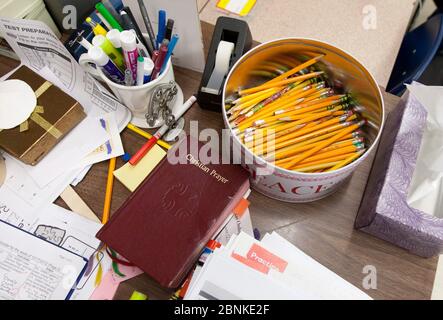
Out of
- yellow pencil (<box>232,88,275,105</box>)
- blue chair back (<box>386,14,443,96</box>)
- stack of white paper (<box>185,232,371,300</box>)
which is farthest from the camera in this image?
blue chair back (<box>386,14,443,96</box>)

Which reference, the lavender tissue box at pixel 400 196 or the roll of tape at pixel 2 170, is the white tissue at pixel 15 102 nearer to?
the roll of tape at pixel 2 170

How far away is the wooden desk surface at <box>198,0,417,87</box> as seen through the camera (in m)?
0.90

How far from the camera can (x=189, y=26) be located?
1.91ft

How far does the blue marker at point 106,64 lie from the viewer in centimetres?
49

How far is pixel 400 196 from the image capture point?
0.47m

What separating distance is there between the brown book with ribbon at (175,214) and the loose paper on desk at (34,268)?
0.32 ft

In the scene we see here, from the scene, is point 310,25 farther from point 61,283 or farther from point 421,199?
point 61,283

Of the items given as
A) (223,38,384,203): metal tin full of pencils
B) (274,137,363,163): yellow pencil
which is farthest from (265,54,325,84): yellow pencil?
(274,137,363,163): yellow pencil

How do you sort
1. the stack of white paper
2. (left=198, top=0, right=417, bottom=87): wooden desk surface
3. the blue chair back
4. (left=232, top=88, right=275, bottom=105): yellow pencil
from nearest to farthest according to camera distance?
the stack of white paper, (left=232, top=88, right=275, bottom=105): yellow pencil, the blue chair back, (left=198, top=0, right=417, bottom=87): wooden desk surface

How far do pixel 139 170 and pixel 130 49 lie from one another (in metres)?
0.20

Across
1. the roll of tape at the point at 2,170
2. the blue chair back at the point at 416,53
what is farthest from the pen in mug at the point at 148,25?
the blue chair back at the point at 416,53

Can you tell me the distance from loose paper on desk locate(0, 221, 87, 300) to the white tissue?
18 centimetres

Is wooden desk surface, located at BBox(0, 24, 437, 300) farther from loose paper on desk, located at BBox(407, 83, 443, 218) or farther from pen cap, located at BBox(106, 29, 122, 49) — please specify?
pen cap, located at BBox(106, 29, 122, 49)
